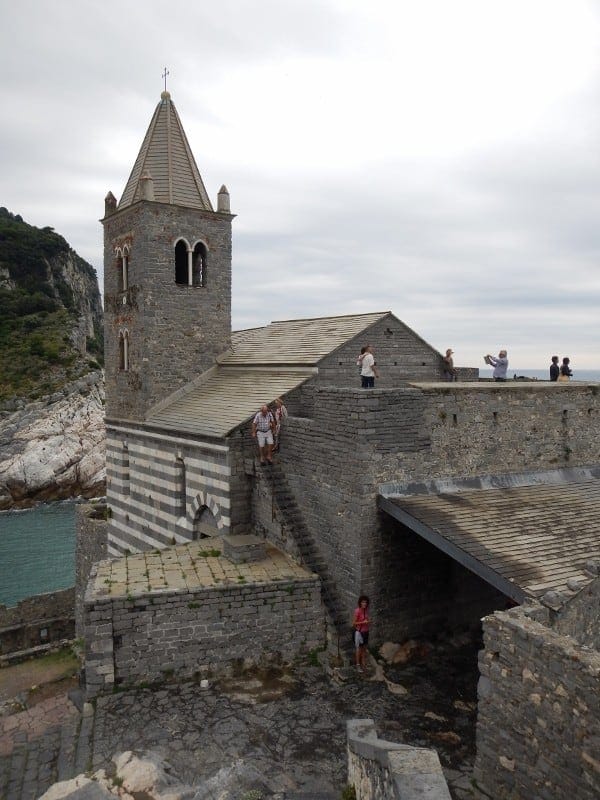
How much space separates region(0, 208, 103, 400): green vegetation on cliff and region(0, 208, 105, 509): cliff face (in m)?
0.10

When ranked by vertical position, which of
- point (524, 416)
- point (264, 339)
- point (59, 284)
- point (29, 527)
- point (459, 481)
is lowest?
point (29, 527)

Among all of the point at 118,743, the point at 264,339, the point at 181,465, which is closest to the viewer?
the point at 118,743

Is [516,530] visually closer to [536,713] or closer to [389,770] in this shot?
[536,713]

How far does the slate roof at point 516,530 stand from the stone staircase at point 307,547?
2339 mm

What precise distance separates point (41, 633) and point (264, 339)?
1391cm

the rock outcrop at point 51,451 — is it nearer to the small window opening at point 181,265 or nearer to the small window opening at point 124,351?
the small window opening at point 124,351

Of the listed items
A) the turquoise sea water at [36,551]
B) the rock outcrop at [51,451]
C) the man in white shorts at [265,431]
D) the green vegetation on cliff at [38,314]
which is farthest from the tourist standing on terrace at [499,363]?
the green vegetation on cliff at [38,314]

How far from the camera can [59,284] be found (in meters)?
93.6

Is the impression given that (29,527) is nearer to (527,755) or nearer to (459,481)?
(459,481)

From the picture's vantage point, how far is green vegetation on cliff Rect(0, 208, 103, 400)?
67.8 metres

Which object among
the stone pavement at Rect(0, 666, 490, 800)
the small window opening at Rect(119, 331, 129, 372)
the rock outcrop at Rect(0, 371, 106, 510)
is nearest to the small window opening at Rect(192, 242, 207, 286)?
the small window opening at Rect(119, 331, 129, 372)

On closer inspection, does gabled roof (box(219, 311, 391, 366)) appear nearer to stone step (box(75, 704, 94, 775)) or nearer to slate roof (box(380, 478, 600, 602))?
slate roof (box(380, 478, 600, 602))

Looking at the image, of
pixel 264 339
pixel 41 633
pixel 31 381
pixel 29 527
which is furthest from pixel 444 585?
pixel 31 381

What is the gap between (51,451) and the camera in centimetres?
5978
